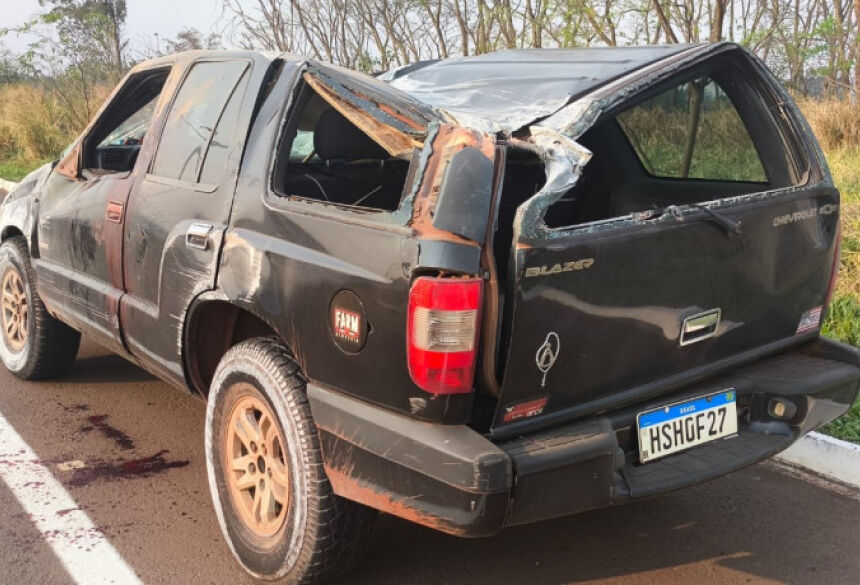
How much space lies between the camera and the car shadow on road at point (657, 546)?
9.94 feet

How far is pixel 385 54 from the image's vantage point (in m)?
16.1

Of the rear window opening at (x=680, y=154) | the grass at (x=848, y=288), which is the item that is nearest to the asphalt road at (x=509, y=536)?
the grass at (x=848, y=288)

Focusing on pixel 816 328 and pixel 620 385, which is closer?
pixel 620 385

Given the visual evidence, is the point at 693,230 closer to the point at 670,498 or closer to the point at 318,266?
the point at 318,266

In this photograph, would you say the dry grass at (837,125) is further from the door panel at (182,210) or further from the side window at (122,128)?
the door panel at (182,210)

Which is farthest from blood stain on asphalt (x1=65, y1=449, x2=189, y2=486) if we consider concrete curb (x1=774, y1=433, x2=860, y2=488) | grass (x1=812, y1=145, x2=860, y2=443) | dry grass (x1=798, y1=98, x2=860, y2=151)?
dry grass (x1=798, y1=98, x2=860, y2=151)

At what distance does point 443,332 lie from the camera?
91.7 inches

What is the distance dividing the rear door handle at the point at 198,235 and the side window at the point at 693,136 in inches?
67.8

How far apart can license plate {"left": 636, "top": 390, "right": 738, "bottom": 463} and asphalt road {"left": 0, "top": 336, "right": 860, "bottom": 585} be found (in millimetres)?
540

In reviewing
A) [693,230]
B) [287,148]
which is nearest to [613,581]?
[693,230]

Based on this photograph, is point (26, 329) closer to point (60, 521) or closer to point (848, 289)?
point (60, 521)

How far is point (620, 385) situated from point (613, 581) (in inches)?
29.7

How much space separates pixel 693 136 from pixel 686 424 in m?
1.41

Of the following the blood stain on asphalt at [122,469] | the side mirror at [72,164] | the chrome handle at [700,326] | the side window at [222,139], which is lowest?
the blood stain on asphalt at [122,469]
